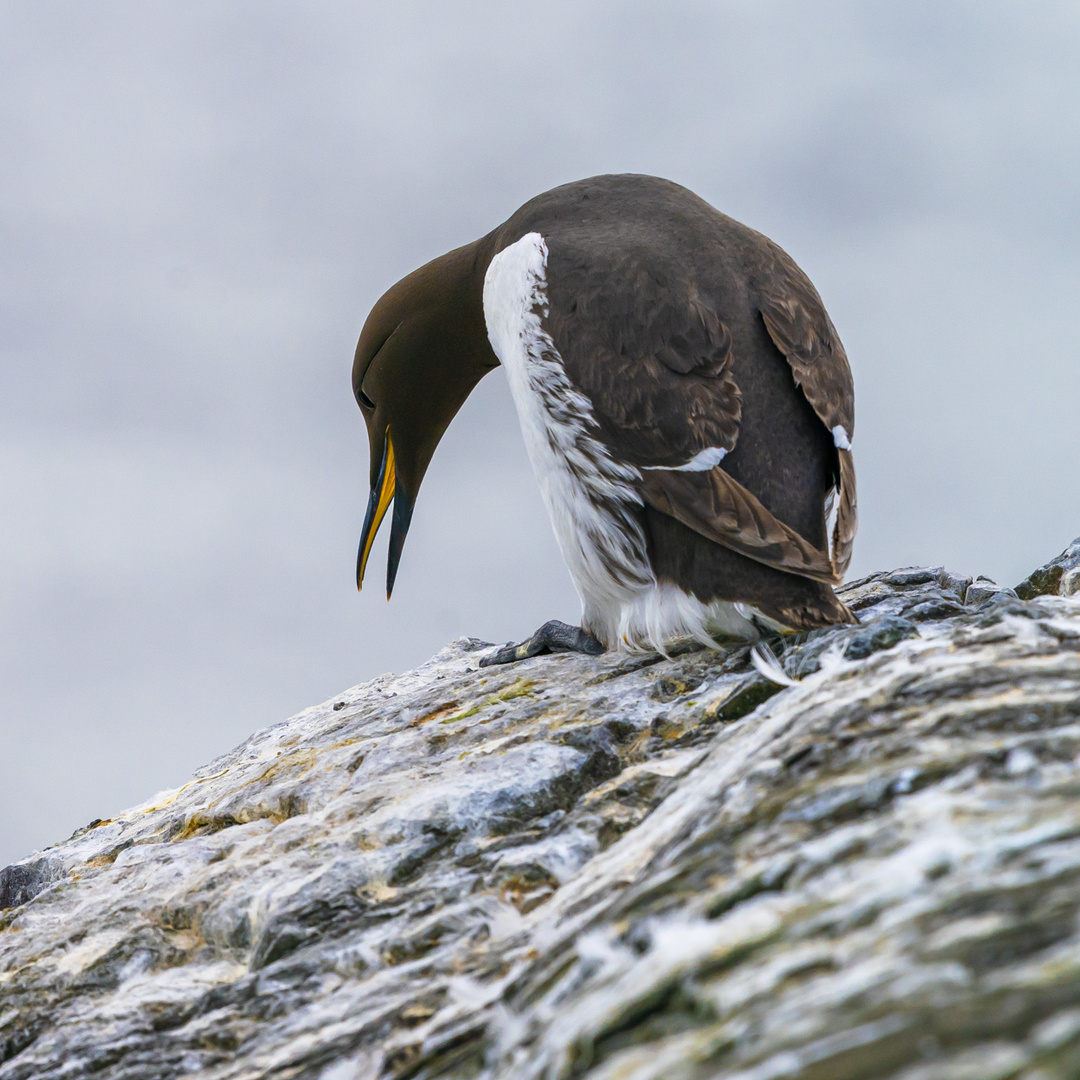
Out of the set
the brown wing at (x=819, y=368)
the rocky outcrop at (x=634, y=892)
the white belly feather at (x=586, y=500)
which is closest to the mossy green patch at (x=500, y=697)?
the rocky outcrop at (x=634, y=892)

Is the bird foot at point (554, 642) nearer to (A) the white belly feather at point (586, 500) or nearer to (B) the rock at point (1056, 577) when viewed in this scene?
(A) the white belly feather at point (586, 500)

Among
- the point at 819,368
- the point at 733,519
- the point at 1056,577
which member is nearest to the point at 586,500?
the point at 733,519

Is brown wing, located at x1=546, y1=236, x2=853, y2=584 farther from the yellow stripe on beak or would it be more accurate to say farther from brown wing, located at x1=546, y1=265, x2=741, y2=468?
the yellow stripe on beak

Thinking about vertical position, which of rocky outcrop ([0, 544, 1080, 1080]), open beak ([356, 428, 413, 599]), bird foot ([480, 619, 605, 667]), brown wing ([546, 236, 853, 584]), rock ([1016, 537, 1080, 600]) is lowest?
rocky outcrop ([0, 544, 1080, 1080])

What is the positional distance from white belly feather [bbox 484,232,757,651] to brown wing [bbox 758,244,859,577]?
59cm

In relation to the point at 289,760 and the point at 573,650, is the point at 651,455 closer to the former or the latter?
the point at 573,650

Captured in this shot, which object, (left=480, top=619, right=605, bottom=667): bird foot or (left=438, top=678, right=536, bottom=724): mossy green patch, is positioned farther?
(left=480, top=619, right=605, bottom=667): bird foot

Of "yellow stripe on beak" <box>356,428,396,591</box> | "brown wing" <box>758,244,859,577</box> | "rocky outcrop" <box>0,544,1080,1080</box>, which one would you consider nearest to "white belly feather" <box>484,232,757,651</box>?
"rocky outcrop" <box>0,544,1080,1080</box>

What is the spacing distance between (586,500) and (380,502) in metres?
2.55

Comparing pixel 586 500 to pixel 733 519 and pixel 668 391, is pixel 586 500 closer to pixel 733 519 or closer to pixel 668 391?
pixel 668 391

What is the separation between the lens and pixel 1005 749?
5.52ft

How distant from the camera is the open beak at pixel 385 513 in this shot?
20.5 ft

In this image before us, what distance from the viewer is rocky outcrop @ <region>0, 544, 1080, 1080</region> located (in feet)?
3.95

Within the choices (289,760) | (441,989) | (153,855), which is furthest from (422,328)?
(441,989)
